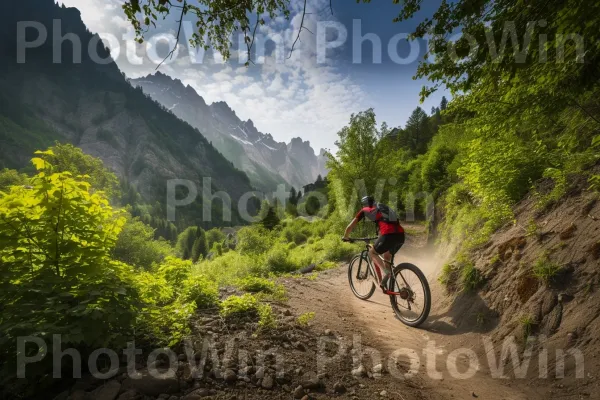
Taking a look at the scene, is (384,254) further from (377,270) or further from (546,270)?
(546,270)

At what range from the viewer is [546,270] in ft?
14.4

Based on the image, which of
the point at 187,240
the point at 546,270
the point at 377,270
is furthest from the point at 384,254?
the point at 187,240

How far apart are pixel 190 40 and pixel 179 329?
4.27m

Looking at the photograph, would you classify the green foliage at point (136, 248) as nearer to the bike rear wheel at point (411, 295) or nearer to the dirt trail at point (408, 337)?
the dirt trail at point (408, 337)

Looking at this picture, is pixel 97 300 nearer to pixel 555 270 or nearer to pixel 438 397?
pixel 438 397

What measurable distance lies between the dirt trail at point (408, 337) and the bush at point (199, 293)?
6.02ft

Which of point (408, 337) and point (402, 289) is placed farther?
point (402, 289)

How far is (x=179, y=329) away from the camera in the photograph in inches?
152

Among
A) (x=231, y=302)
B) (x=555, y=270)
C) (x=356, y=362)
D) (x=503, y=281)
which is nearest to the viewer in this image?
(x=356, y=362)

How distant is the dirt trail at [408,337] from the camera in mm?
3469

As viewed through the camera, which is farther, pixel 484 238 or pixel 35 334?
pixel 484 238

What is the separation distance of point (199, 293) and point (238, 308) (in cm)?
94

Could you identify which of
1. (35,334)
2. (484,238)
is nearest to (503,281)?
(484,238)

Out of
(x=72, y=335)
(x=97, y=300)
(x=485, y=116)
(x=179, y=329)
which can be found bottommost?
(x=179, y=329)
